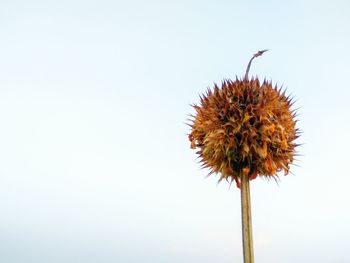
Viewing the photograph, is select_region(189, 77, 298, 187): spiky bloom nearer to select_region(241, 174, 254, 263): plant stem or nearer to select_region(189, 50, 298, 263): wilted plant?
select_region(189, 50, 298, 263): wilted plant

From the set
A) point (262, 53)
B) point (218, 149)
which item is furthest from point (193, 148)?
point (262, 53)

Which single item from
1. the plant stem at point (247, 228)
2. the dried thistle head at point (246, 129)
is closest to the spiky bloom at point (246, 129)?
the dried thistle head at point (246, 129)

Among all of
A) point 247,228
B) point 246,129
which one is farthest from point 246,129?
point 247,228

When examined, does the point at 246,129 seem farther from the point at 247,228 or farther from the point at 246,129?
the point at 247,228

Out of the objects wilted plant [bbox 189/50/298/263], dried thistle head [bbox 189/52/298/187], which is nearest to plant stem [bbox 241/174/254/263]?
wilted plant [bbox 189/50/298/263]

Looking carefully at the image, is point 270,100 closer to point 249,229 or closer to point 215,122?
point 215,122

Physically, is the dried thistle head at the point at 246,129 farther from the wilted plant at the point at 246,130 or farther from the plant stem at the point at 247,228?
the plant stem at the point at 247,228

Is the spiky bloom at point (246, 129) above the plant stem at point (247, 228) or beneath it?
above
